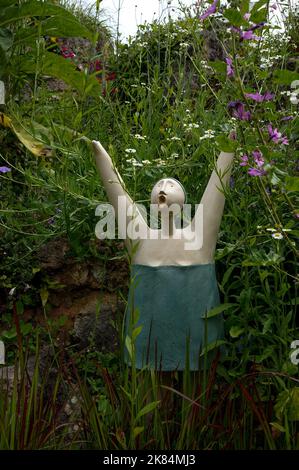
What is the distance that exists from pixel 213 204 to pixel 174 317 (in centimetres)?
40

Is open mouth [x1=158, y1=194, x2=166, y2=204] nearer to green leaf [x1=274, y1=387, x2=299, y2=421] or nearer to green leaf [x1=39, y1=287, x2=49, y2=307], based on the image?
green leaf [x1=274, y1=387, x2=299, y2=421]

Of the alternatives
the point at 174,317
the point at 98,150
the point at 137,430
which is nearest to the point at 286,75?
the point at 98,150

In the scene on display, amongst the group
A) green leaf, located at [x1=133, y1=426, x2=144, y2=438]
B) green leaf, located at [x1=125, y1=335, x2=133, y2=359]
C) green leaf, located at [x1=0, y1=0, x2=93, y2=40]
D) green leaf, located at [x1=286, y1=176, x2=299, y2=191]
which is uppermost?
green leaf, located at [x1=0, y1=0, x2=93, y2=40]

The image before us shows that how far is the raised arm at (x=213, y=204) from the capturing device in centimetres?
234

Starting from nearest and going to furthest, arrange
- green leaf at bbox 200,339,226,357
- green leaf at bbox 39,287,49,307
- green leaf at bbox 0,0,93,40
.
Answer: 1. green leaf at bbox 200,339,226,357
2. green leaf at bbox 39,287,49,307
3. green leaf at bbox 0,0,93,40

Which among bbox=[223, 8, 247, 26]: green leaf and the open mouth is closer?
bbox=[223, 8, 247, 26]: green leaf

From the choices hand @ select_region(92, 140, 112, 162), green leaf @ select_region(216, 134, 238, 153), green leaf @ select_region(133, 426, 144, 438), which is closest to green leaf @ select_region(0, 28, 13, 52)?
hand @ select_region(92, 140, 112, 162)

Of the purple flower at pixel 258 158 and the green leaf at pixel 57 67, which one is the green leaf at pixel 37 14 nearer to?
the green leaf at pixel 57 67

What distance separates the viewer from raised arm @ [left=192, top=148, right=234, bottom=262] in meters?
2.34

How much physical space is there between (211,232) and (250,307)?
0.28 metres

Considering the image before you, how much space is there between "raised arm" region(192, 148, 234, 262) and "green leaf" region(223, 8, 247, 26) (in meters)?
0.55

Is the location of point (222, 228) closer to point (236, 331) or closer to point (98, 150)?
point (236, 331)

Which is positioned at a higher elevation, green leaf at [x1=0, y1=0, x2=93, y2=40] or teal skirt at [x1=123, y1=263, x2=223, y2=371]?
green leaf at [x1=0, y1=0, x2=93, y2=40]

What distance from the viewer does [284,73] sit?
193cm
